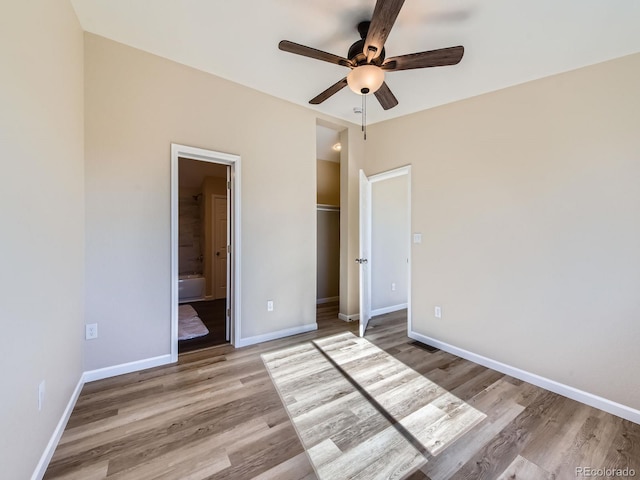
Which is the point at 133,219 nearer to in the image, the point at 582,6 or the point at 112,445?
the point at 112,445

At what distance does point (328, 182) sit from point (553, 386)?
4257mm

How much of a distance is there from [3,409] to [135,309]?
142 centimetres

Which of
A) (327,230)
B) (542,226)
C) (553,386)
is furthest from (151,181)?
(553,386)

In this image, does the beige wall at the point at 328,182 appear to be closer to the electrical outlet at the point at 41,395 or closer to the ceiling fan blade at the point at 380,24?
the ceiling fan blade at the point at 380,24

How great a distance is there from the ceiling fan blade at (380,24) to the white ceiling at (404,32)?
33 centimetres

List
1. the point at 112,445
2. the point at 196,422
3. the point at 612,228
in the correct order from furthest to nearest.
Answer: the point at 612,228, the point at 196,422, the point at 112,445

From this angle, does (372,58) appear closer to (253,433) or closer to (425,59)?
(425,59)

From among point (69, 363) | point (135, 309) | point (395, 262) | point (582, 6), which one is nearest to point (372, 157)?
point (395, 262)

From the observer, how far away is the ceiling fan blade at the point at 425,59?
1691 mm

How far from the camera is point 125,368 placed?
2344mm

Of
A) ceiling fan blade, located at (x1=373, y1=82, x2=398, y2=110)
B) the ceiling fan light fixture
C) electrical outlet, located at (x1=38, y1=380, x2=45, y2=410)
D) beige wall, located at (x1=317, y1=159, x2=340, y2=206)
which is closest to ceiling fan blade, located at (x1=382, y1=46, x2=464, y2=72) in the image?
the ceiling fan light fixture

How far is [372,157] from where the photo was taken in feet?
12.3

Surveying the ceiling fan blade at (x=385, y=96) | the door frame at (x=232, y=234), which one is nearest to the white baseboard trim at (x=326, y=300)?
the door frame at (x=232, y=234)

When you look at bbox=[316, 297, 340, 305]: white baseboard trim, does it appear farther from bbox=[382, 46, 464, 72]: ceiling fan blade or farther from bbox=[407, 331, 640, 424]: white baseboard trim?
bbox=[382, 46, 464, 72]: ceiling fan blade
